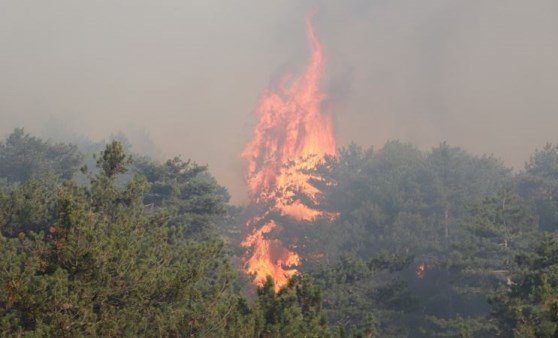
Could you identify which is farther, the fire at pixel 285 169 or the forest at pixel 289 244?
the fire at pixel 285 169

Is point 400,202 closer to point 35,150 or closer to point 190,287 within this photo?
point 35,150

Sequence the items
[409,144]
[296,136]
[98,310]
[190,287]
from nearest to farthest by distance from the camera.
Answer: [98,310] < [190,287] < [296,136] < [409,144]

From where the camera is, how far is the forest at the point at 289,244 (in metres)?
12.4

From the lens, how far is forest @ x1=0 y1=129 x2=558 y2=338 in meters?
12.4

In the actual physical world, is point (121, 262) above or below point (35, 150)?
below

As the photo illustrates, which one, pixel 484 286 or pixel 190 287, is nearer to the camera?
pixel 190 287

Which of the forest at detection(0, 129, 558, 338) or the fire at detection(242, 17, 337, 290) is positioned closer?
the forest at detection(0, 129, 558, 338)

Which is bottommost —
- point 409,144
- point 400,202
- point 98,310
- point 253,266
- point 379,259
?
point 98,310

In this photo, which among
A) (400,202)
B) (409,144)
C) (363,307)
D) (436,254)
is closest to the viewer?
(363,307)

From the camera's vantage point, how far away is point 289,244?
5947cm

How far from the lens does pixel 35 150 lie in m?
47.4

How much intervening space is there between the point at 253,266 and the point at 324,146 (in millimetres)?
28490

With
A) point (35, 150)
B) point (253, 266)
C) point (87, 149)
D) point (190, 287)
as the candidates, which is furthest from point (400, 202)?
point (87, 149)

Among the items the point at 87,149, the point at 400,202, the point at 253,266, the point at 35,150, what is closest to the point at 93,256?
the point at 35,150
